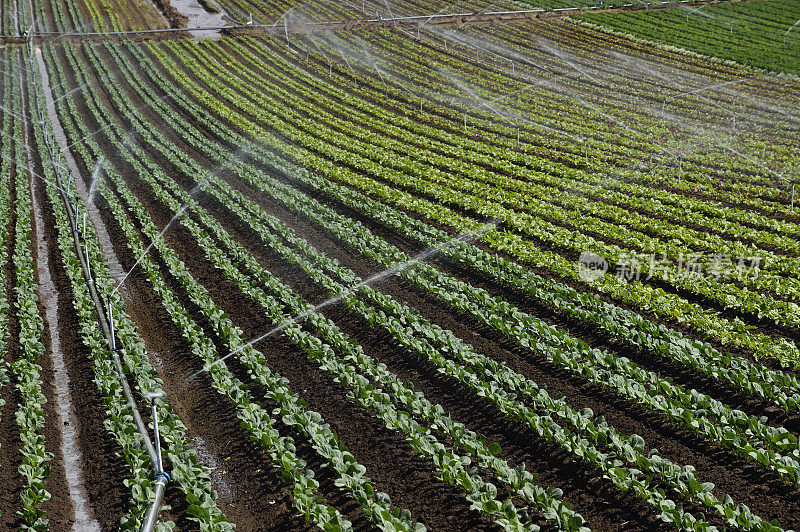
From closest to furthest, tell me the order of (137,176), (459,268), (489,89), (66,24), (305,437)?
(305,437)
(459,268)
(137,176)
(489,89)
(66,24)

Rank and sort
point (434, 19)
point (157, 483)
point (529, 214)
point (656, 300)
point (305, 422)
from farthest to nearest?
point (434, 19) < point (529, 214) < point (656, 300) < point (305, 422) < point (157, 483)

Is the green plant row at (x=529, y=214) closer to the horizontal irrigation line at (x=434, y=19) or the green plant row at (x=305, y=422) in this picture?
the green plant row at (x=305, y=422)

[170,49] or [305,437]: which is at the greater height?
[170,49]

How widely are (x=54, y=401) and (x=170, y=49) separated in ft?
156

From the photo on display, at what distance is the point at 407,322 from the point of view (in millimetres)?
12875

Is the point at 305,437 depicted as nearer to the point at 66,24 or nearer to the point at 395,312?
the point at 395,312

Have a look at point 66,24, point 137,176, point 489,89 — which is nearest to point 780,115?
point 489,89

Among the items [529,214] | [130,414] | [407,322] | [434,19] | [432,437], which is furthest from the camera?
[434,19]

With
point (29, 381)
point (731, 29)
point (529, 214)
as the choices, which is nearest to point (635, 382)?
point (529, 214)

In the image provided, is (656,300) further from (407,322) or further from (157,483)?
(157,483)

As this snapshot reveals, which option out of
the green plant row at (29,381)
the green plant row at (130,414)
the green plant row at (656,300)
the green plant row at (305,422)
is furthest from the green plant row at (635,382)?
the green plant row at (29,381)

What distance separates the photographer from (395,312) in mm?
13102

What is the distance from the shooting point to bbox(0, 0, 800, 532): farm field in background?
8.38 metres

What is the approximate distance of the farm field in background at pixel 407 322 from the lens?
8375 mm
